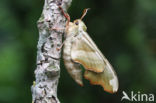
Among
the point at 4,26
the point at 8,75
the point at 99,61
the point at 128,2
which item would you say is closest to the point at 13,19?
the point at 4,26

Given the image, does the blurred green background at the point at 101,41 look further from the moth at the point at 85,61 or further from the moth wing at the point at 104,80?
the moth wing at the point at 104,80

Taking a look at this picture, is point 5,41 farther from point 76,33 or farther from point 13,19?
point 76,33

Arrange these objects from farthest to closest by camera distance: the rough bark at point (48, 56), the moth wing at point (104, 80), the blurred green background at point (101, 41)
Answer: the blurred green background at point (101, 41) < the moth wing at point (104, 80) < the rough bark at point (48, 56)

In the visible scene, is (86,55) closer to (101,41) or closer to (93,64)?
(93,64)

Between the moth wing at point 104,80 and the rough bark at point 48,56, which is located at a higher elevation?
the rough bark at point 48,56

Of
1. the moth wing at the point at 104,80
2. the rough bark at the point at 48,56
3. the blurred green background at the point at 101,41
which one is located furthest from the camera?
the blurred green background at the point at 101,41

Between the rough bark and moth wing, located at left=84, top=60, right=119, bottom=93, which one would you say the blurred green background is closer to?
moth wing, located at left=84, top=60, right=119, bottom=93

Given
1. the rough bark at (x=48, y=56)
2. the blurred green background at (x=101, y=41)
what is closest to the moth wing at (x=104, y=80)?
the rough bark at (x=48, y=56)

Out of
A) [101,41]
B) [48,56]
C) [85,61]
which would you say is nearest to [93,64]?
[85,61]
